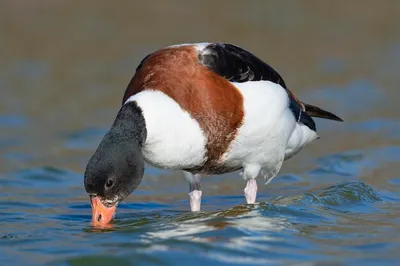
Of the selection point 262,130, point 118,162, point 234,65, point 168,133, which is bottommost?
point 118,162

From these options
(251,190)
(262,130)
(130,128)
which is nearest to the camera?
(130,128)

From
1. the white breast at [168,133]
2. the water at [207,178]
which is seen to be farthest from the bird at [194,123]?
the water at [207,178]

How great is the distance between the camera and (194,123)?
8734 millimetres

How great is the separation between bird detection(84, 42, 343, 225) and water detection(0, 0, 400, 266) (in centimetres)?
50

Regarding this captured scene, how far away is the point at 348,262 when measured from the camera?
8008 millimetres

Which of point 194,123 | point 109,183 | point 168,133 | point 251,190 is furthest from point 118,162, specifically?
point 251,190

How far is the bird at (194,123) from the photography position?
8.47 meters

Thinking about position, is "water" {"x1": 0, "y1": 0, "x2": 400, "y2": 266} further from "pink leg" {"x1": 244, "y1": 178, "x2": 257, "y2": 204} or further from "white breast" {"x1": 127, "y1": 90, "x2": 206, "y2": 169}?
"white breast" {"x1": 127, "y1": 90, "x2": 206, "y2": 169}

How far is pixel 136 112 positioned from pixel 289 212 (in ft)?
6.75

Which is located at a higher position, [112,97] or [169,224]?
[112,97]

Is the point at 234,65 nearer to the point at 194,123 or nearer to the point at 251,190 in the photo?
the point at 194,123

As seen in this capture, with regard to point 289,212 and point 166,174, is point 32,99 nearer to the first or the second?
point 166,174

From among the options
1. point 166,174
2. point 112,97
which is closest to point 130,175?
point 166,174

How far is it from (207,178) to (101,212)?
15.8 ft
